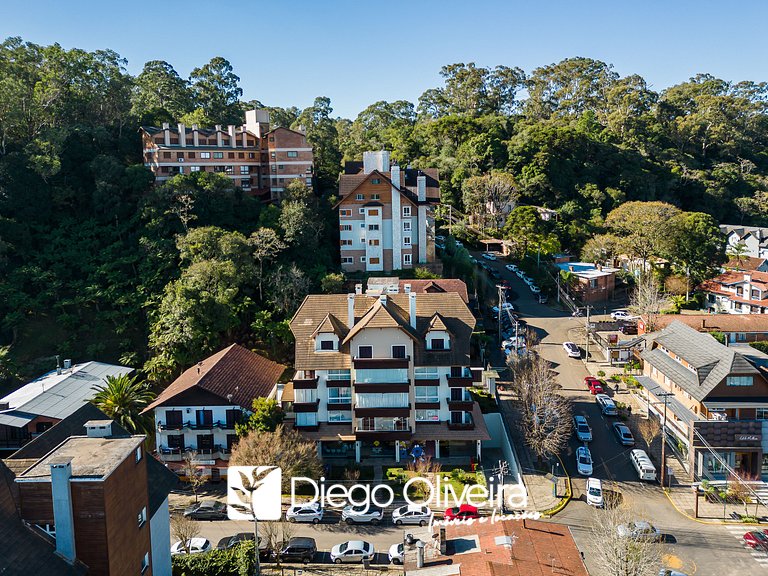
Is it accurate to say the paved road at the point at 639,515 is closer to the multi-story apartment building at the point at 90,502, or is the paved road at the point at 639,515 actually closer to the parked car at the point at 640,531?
the parked car at the point at 640,531

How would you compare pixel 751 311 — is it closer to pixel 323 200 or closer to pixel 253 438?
pixel 323 200

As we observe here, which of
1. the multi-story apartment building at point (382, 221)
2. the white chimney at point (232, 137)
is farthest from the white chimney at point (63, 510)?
the white chimney at point (232, 137)

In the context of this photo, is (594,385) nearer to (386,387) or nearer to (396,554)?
(386,387)

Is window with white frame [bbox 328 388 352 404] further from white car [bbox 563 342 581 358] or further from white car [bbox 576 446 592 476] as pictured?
white car [bbox 563 342 581 358]

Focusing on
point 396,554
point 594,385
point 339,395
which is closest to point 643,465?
point 594,385

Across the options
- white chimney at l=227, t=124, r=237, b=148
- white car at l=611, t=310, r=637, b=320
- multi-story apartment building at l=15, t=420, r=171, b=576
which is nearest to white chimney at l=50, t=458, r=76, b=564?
multi-story apartment building at l=15, t=420, r=171, b=576

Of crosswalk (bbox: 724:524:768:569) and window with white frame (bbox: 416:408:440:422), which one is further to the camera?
window with white frame (bbox: 416:408:440:422)
